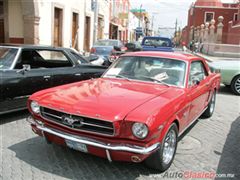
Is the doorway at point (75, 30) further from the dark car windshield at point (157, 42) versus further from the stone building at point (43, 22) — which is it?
the dark car windshield at point (157, 42)

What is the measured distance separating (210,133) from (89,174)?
2.80m

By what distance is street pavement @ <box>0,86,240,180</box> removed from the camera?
12.2 feet

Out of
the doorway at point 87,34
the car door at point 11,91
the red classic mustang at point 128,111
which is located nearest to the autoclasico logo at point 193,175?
the red classic mustang at point 128,111

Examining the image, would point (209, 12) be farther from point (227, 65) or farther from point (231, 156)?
point (231, 156)

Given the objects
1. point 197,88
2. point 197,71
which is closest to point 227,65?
point 197,71

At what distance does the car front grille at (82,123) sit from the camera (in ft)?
11.2

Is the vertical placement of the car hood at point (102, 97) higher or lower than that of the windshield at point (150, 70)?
lower

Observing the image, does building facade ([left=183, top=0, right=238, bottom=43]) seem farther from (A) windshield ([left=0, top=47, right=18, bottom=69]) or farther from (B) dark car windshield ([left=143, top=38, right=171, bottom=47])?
(A) windshield ([left=0, top=47, right=18, bottom=69])

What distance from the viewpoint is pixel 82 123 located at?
3.54 m

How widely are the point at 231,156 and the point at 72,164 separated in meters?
2.38

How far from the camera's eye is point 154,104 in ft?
12.0

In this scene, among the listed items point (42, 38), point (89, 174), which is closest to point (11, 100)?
point (89, 174)

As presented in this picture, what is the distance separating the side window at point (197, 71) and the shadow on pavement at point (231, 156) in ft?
3.92

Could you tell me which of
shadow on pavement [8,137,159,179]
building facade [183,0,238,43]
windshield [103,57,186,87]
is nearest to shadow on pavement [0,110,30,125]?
shadow on pavement [8,137,159,179]
